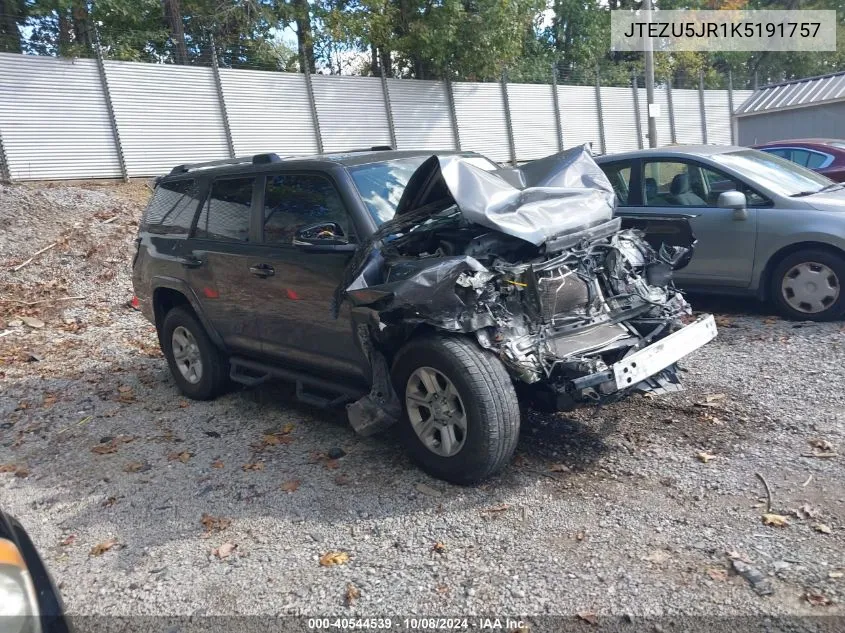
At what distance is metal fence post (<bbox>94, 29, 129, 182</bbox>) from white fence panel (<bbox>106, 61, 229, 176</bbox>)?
9 centimetres

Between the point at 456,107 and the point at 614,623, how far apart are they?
19861mm

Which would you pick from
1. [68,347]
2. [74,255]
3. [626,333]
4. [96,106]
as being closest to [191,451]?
[626,333]

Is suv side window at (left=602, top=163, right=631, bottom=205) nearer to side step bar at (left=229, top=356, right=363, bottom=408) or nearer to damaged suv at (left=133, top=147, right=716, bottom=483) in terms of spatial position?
damaged suv at (left=133, top=147, right=716, bottom=483)

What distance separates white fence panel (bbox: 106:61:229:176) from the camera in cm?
1430

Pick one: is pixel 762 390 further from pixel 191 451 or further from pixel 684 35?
pixel 684 35

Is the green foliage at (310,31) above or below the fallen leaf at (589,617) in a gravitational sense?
above

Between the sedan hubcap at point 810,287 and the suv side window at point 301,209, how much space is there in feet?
14.2

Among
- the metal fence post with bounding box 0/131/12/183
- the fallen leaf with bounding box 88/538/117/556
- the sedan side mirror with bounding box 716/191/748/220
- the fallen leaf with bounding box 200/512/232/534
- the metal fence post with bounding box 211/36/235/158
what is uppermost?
the metal fence post with bounding box 211/36/235/158

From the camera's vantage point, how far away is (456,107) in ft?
70.1

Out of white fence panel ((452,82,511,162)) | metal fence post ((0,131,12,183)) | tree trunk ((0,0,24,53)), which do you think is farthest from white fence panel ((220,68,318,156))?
white fence panel ((452,82,511,162))

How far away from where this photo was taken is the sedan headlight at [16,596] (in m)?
2.03

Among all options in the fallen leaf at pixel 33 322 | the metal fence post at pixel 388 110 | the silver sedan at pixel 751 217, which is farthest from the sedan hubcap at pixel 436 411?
the metal fence post at pixel 388 110

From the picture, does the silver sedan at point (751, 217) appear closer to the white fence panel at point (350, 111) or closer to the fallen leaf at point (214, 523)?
the fallen leaf at point (214, 523)

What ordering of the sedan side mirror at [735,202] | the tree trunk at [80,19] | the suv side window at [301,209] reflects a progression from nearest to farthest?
the suv side window at [301,209] < the sedan side mirror at [735,202] < the tree trunk at [80,19]
